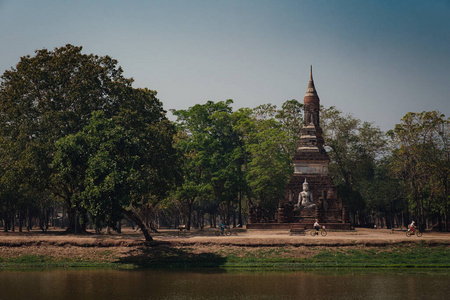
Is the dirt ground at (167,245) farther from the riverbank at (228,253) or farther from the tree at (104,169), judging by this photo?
the tree at (104,169)

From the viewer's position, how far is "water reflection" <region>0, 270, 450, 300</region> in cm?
2809

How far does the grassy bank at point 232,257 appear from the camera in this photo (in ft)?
131

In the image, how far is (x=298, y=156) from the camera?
66438 mm

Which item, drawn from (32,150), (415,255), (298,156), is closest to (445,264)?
(415,255)

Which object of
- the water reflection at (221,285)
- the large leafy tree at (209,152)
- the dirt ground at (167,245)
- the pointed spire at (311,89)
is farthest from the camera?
the pointed spire at (311,89)

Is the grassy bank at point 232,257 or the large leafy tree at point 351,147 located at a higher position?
the large leafy tree at point 351,147

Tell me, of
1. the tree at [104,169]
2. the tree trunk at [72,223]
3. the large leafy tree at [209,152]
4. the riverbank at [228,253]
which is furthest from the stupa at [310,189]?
the tree trunk at [72,223]

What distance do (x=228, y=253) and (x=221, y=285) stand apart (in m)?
11.1

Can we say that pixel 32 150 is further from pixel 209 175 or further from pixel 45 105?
pixel 209 175

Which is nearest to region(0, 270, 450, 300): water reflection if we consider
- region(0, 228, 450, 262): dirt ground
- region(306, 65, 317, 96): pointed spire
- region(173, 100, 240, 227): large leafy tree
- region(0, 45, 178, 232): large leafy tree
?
region(0, 228, 450, 262): dirt ground

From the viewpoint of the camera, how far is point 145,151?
A: 1864 inches

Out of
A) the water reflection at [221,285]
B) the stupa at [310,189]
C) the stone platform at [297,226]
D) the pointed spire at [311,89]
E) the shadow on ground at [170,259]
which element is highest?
the pointed spire at [311,89]

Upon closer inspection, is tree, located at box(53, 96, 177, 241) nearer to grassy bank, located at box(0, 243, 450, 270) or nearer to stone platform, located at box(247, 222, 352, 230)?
grassy bank, located at box(0, 243, 450, 270)

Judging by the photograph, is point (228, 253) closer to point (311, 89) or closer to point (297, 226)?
point (297, 226)
